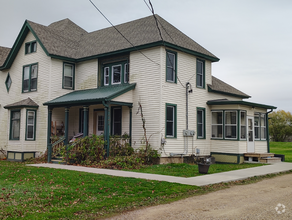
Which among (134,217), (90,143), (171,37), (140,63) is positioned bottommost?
(134,217)

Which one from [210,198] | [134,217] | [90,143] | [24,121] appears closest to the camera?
[134,217]

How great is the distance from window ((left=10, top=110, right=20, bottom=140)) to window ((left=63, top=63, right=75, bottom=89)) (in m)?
3.47

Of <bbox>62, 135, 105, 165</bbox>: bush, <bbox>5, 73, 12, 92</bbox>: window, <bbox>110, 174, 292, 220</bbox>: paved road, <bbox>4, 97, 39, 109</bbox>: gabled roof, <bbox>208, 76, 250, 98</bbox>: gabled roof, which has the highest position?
<bbox>5, 73, 12, 92</bbox>: window

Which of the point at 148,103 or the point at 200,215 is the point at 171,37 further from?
the point at 200,215

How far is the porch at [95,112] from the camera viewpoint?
16562 millimetres

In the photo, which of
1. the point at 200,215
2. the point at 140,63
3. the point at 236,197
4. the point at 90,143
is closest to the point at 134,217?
the point at 200,215

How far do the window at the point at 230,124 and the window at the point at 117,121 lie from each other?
6317 millimetres

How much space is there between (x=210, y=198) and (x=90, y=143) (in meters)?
8.82

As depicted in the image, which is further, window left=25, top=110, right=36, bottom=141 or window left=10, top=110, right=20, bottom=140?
window left=10, top=110, right=20, bottom=140

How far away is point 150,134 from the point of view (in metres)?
17.2

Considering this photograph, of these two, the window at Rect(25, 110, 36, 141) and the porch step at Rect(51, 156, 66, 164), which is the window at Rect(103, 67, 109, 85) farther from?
the porch step at Rect(51, 156, 66, 164)

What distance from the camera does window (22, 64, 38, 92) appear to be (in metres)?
20.8

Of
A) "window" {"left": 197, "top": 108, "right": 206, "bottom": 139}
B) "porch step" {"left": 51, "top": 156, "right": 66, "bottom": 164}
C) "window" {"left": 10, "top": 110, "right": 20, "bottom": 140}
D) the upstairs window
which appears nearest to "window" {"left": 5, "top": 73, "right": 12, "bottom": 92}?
"window" {"left": 10, "top": 110, "right": 20, "bottom": 140}

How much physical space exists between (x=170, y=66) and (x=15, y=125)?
34.7ft
